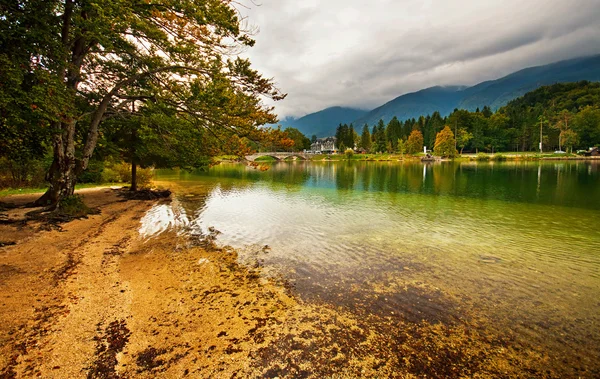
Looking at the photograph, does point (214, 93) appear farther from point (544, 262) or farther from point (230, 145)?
point (544, 262)

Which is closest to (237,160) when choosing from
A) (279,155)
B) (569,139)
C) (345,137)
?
(279,155)

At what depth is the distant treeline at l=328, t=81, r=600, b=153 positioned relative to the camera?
108 meters

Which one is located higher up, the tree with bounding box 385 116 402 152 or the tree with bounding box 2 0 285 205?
the tree with bounding box 385 116 402 152

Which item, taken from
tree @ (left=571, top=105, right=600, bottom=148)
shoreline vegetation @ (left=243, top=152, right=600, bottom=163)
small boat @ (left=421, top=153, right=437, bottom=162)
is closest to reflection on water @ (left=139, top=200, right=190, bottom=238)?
shoreline vegetation @ (left=243, top=152, right=600, bottom=163)

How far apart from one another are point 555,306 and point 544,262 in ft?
12.4

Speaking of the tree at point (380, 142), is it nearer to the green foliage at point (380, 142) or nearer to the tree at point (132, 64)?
the green foliage at point (380, 142)

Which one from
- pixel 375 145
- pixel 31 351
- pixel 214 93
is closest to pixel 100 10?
pixel 214 93

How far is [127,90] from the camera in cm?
1606

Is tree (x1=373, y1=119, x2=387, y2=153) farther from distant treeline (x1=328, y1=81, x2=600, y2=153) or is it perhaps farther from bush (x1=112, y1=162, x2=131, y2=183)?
bush (x1=112, y1=162, x2=131, y2=183)

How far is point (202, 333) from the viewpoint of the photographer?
17.7ft


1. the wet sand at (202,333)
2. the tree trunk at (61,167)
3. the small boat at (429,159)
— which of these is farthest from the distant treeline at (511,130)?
the wet sand at (202,333)

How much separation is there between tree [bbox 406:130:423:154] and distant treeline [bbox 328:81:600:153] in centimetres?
321

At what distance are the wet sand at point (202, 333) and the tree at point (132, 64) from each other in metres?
6.12

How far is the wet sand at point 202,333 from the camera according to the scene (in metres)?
4.50
